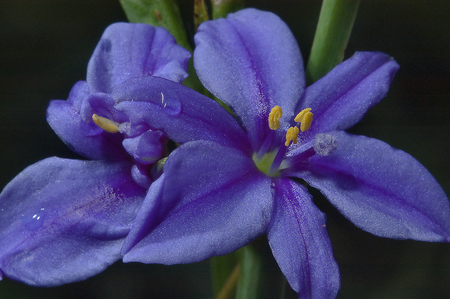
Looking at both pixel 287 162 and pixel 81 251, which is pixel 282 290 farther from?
pixel 81 251

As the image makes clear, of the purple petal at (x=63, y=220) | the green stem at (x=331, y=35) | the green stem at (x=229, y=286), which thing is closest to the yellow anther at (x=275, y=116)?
the green stem at (x=331, y=35)

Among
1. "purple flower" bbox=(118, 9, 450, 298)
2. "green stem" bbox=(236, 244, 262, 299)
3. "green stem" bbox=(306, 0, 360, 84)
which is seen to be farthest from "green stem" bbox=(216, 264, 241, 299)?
"green stem" bbox=(306, 0, 360, 84)

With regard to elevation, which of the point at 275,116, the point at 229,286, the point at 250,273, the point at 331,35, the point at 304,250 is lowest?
the point at 229,286

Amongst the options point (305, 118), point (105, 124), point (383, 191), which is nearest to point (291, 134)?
point (305, 118)

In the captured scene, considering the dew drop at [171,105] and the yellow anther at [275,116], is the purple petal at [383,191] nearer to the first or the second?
the yellow anther at [275,116]

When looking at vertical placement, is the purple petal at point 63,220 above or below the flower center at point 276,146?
below

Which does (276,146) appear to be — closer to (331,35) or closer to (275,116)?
(275,116)
